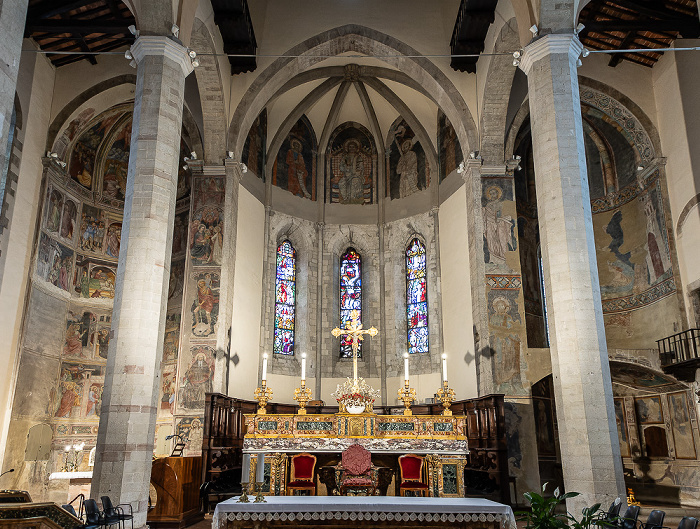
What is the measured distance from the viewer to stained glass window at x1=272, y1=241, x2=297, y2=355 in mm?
18906

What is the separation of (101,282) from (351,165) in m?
9.01

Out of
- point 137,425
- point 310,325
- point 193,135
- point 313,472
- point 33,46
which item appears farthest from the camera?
point 310,325

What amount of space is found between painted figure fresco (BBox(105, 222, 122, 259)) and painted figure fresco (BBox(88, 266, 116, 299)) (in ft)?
1.65

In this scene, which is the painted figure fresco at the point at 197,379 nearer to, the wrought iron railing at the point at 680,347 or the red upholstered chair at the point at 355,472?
the red upholstered chair at the point at 355,472

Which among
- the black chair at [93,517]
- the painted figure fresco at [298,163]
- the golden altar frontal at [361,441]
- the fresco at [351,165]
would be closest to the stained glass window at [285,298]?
the painted figure fresco at [298,163]

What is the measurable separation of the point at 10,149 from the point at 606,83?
13.9 meters

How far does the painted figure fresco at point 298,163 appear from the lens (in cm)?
1986

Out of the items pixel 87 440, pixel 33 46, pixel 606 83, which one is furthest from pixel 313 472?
pixel 606 83

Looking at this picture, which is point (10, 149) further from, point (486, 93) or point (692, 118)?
point (692, 118)

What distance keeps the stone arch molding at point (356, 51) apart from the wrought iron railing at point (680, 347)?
6532mm

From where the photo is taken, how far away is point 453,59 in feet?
54.1

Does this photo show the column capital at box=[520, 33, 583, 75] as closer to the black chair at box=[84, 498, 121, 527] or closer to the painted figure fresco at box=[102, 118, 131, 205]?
the black chair at box=[84, 498, 121, 527]

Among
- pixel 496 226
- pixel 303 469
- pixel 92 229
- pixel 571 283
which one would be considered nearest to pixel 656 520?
pixel 571 283

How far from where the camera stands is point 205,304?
15219mm
